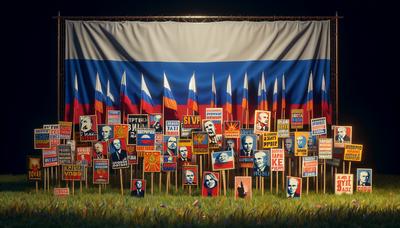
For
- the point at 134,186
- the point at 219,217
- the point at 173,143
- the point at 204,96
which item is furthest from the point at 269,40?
the point at 219,217

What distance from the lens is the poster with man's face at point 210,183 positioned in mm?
10901

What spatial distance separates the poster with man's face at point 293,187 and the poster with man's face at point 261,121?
126cm

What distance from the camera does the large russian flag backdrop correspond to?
492 inches

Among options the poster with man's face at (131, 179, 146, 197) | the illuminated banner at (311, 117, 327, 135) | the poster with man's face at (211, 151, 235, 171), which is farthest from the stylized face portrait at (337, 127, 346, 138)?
the poster with man's face at (131, 179, 146, 197)

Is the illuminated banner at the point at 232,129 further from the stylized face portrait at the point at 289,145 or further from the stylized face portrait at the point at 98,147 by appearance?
the stylized face portrait at the point at 98,147

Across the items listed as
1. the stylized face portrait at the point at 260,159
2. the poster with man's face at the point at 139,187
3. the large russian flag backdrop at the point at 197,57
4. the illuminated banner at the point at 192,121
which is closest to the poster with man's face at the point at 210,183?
the stylized face portrait at the point at 260,159

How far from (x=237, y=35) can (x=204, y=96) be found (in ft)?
3.62

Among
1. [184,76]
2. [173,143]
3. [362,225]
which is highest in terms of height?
[184,76]

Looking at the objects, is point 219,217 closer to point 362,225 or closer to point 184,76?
point 362,225

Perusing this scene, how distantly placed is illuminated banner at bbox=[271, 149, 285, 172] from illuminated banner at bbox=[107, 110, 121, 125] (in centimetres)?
254

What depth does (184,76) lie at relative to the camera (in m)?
12.5

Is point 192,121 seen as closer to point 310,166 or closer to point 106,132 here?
point 106,132

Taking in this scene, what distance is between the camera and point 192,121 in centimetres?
1177

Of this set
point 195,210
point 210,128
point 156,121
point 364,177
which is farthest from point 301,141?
point 195,210
